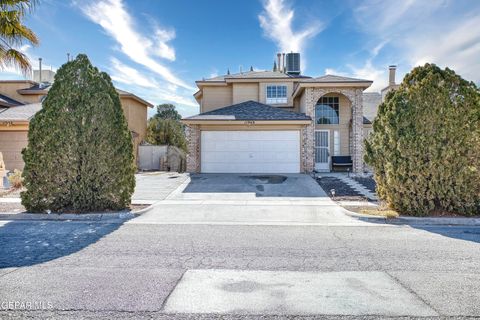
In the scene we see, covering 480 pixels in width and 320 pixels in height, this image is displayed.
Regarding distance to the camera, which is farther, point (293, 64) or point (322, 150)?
point (293, 64)

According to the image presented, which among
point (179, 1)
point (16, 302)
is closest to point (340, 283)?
point (16, 302)

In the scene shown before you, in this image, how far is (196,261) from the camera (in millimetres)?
4918

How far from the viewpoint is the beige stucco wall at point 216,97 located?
2173 centimetres

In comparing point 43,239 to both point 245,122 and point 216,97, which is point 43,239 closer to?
point 245,122

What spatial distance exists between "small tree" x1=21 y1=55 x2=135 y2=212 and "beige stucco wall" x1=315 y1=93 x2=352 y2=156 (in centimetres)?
1342

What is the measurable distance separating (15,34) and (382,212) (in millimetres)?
13485

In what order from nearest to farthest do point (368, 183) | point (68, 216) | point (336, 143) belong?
1. point (68, 216)
2. point (368, 183)
3. point (336, 143)

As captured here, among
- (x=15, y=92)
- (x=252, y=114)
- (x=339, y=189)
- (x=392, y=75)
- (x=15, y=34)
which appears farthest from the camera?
(x=15, y=92)

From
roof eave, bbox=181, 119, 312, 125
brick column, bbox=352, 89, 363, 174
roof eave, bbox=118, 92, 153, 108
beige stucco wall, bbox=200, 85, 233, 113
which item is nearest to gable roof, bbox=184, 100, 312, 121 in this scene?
roof eave, bbox=181, 119, 312, 125

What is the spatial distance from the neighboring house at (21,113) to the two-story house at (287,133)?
23.5 ft

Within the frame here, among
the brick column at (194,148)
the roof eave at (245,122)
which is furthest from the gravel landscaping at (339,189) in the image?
the brick column at (194,148)

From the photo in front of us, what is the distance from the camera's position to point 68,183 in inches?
336

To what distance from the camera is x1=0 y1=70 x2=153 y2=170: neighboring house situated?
720 inches

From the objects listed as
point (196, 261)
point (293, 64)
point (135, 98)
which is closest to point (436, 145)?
point (196, 261)
